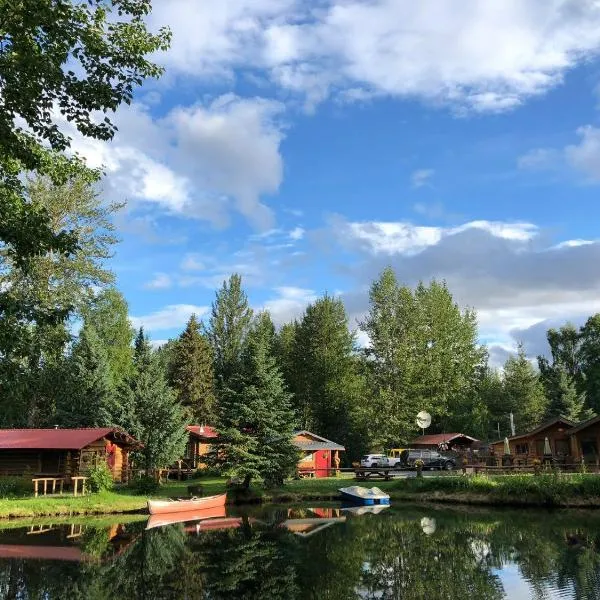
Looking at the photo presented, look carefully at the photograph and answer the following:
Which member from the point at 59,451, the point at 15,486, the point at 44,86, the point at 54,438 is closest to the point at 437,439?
the point at 59,451

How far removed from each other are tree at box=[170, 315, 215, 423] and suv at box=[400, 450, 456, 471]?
78.3 ft

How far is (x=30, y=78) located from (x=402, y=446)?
191 feet

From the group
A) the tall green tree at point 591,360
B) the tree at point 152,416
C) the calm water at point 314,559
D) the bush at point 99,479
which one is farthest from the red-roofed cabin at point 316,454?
the tall green tree at point 591,360

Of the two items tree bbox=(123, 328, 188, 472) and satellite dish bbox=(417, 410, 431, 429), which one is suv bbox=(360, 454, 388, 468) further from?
tree bbox=(123, 328, 188, 472)

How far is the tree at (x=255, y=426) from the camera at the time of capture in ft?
122

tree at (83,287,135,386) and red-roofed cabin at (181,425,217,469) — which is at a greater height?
tree at (83,287,135,386)

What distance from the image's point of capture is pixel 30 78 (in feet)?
36.2

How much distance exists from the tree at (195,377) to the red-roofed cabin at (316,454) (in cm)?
1450

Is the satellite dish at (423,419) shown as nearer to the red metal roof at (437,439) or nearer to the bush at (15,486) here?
the red metal roof at (437,439)

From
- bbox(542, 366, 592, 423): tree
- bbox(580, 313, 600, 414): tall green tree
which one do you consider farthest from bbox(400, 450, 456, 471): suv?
bbox(580, 313, 600, 414): tall green tree

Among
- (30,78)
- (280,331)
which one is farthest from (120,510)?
(280,331)

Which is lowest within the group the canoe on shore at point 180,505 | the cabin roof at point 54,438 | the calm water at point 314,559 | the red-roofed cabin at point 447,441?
the calm water at point 314,559

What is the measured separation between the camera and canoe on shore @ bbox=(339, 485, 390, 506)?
3659 cm

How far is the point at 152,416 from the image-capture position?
42125 millimetres
